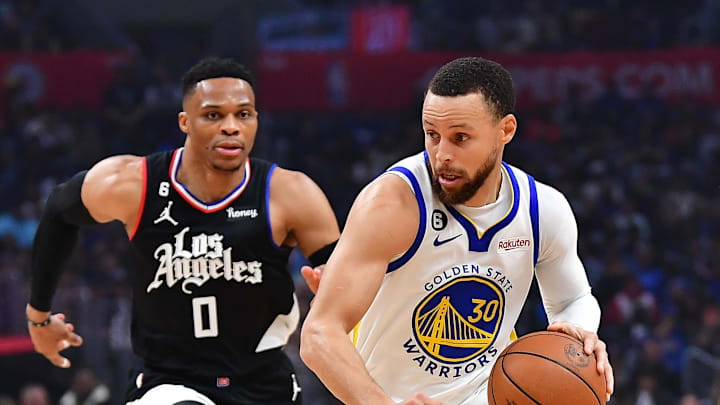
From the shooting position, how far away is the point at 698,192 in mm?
12977

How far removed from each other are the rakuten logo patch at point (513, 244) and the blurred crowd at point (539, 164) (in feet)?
14.6

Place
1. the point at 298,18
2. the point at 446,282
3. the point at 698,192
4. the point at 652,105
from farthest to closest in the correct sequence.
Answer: the point at 298,18, the point at 652,105, the point at 698,192, the point at 446,282

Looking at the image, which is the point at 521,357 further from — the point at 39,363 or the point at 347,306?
the point at 39,363

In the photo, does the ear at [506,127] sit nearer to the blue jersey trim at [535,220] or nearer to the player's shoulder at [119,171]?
the blue jersey trim at [535,220]

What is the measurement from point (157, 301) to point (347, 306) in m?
1.30

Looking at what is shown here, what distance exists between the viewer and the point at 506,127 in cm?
313

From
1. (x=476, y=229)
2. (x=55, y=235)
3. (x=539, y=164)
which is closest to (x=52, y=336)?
(x=55, y=235)

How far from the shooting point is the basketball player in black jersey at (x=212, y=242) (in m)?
3.81

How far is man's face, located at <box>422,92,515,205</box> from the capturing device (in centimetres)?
297

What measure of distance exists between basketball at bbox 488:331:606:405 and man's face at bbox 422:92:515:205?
569 mm

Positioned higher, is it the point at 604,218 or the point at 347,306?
the point at 347,306

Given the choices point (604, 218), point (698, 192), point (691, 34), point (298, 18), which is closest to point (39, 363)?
point (604, 218)

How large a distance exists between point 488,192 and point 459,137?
375 millimetres

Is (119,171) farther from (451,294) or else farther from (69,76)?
(69,76)
